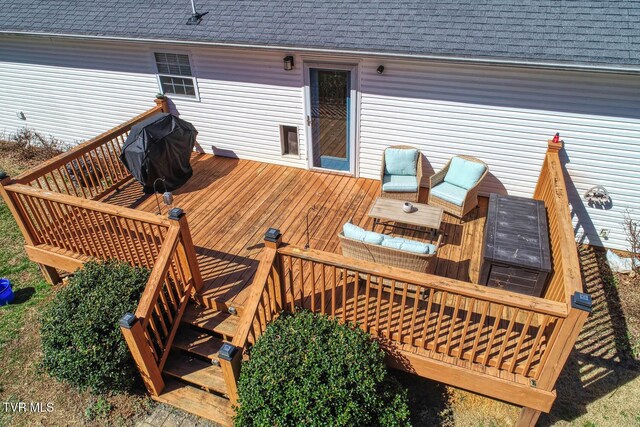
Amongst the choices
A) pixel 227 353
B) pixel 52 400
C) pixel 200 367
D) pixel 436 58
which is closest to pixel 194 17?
pixel 436 58

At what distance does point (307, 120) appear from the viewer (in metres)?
7.50

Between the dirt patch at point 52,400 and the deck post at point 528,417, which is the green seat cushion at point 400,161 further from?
the dirt patch at point 52,400

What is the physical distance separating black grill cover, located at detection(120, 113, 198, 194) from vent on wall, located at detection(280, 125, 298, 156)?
64.1 inches

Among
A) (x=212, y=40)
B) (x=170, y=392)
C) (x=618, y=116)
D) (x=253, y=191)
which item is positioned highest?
(x=212, y=40)

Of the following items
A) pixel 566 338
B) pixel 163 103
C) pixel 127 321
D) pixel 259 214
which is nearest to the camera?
pixel 566 338

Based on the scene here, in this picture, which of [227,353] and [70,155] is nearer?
[227,353]

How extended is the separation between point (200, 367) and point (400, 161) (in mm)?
4264

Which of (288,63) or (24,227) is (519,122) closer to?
(288,63)

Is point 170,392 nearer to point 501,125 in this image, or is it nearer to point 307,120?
point 307,120

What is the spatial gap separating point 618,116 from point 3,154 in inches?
494

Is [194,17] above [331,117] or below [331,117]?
above

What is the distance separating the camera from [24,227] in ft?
19.4

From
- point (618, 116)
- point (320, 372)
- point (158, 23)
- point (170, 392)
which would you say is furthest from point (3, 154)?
Answer: point (618, 116)

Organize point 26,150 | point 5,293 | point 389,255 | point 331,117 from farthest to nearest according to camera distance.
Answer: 1. point 26,150
2. point 331,117
3. point 5,293
4. point 389,255
